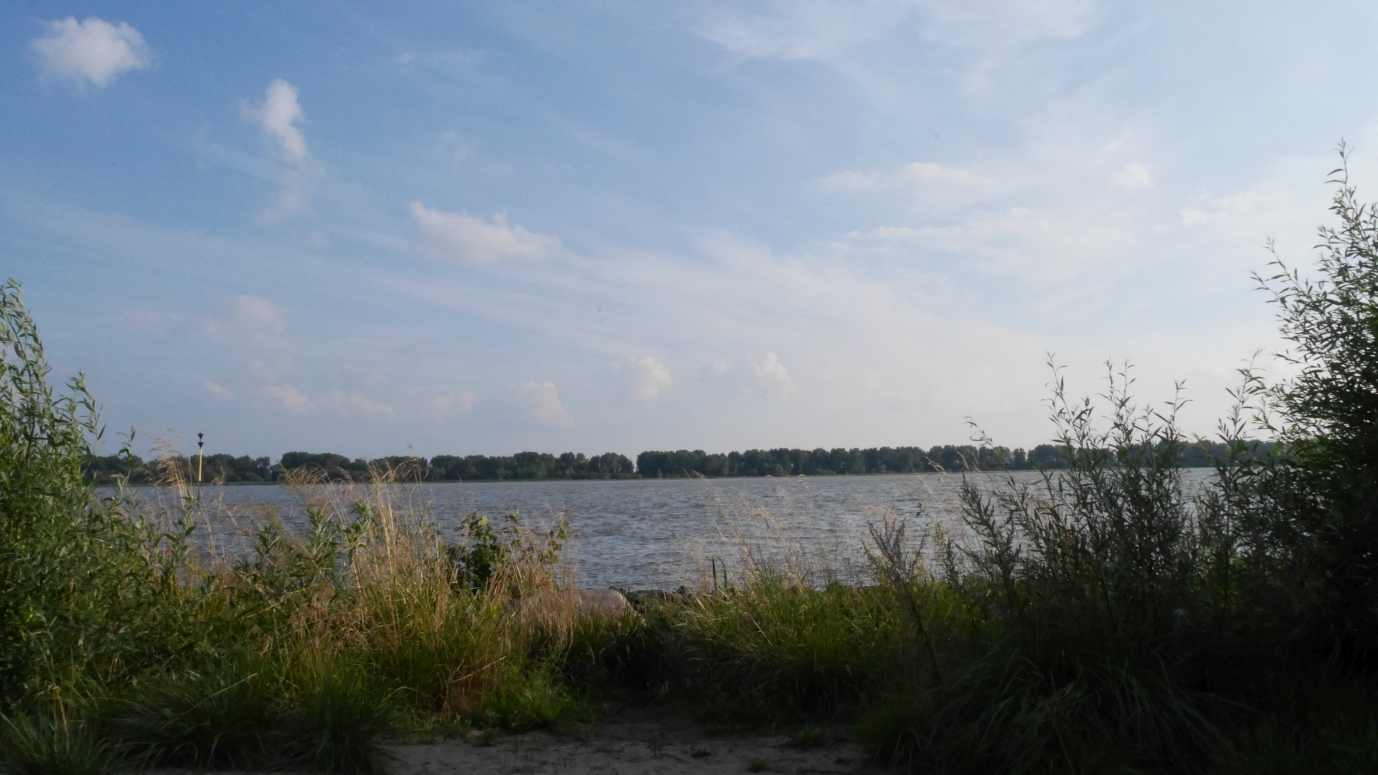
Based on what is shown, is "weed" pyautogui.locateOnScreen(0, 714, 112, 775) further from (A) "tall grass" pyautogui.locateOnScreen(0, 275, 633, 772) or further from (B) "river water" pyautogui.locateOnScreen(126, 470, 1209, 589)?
(B) "river water" pyautogui.locateOnScreen(126, 470, 1209, 589)

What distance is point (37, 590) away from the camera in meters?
5.29

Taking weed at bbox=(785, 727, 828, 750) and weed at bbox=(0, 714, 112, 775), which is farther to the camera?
weed at bbox=(785, 727, 828, 750)

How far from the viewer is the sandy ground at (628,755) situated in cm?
504

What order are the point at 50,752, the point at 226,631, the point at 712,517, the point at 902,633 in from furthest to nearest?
A: the point at 712,517 < the point at 226,631 < the point at 902,633 < the point at 50,752

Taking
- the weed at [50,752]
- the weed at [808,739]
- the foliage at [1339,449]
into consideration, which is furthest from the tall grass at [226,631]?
the foliage at [1339,449]

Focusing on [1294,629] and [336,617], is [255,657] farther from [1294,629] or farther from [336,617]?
[1294,629]

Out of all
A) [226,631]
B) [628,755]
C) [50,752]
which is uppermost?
[226,631]

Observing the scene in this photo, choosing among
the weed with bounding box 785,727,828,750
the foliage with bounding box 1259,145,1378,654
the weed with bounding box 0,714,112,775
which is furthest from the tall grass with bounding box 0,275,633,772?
the foliage with bounding box 1259,145,1378,654

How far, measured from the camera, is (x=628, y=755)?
5.45 metres

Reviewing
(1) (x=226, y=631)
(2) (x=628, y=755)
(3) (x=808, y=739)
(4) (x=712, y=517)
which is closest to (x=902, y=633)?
(3) (x=808, y=739)

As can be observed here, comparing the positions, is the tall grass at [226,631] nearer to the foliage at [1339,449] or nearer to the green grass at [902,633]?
the green grass at [902,633]

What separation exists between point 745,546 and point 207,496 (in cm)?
504

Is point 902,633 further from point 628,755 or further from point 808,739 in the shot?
point 628,755

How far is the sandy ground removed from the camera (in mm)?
5035
